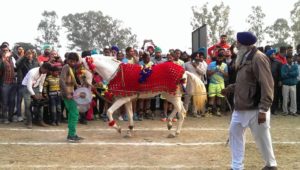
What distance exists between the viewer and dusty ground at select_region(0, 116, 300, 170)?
666cm

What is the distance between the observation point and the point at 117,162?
678 centimetres

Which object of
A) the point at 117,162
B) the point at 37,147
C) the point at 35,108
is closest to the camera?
the point at 117,162

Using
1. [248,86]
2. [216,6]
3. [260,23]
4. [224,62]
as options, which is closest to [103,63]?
[248,86]

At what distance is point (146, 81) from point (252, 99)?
145 inches

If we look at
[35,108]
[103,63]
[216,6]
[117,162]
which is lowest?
[117,162]

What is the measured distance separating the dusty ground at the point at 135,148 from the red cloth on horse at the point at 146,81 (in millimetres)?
1086

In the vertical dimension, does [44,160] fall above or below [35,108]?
below

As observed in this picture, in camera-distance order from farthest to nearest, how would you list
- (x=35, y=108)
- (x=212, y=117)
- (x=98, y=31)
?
(x=98, y=31), (x=212, y=117), (x=35, y=108)

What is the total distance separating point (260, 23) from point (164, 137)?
52.1 meters

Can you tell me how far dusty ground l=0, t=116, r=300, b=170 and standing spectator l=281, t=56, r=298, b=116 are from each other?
6.98 feet

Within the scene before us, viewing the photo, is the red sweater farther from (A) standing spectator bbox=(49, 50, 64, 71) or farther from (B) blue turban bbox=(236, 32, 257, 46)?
(B) blue turban bbox=(236, 32, 257, 46)

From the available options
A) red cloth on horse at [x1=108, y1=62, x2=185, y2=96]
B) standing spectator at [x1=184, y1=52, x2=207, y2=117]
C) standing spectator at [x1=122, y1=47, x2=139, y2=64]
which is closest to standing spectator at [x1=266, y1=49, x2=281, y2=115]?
standing spectator at [x1=184, y1=52, x2=207, y2=117]

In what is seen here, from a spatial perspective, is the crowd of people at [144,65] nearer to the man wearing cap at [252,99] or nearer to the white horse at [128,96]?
the white horse at [128,96]

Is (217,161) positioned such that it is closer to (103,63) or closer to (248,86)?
(248,86)
